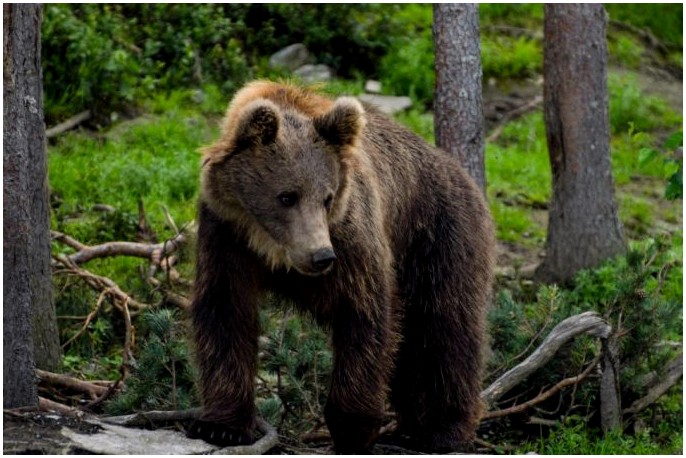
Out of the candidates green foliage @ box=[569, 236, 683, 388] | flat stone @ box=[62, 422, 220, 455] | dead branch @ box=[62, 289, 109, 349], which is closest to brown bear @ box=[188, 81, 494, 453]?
flat stone @ box=[62, 422, 220, 455]

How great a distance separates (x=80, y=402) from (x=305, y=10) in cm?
760

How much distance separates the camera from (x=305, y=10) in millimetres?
13555

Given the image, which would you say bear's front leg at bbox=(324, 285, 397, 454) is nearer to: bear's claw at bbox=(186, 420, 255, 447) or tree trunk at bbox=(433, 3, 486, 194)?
bear's claw at bbox=(186, 420, 255, 447)

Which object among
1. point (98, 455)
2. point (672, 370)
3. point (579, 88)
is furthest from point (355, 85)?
point (98, 455)

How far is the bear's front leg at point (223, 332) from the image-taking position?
5906mm

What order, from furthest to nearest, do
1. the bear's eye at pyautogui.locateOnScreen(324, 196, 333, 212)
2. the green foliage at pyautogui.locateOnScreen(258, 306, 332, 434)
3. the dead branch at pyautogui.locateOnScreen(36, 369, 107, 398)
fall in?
the dead branch at pyautogui.locateOnScreen(36, 369, 107, 398)
the green foliage at pyautogui.locateOnScreen(258, 306, 332, 434)
the bear's eye at pyautogui.locateOnScreen(324, 196, 333, 212)

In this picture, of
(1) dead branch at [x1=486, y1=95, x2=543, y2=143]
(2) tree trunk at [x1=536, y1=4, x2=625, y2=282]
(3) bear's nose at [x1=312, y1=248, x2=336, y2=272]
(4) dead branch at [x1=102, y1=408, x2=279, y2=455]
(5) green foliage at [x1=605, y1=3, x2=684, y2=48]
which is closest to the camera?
(3) bear's nose at [x1=312, y1=248, x2=336, y2=272]

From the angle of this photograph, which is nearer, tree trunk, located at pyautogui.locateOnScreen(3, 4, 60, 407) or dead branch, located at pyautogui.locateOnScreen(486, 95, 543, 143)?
tree trunk, located at pyautogui.locateOnScreen(3, 4, 60, 407)

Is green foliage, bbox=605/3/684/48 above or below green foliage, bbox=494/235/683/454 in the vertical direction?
above

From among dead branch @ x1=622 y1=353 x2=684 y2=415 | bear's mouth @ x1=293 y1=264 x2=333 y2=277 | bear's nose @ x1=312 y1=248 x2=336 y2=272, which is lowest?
dead branch @ x1=622 y1=353 x2=684 y2=415

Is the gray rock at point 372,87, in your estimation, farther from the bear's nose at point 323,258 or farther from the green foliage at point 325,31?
the bear's nose at point 323,258

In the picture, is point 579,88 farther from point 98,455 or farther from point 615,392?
point 98,455

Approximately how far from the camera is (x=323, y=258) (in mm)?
5363

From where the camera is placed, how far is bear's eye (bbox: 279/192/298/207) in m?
5.55
